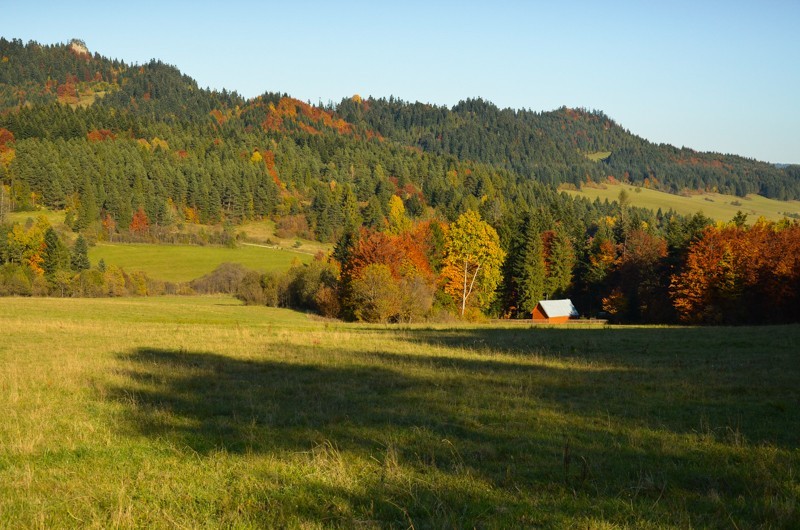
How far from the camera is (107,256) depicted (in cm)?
10412

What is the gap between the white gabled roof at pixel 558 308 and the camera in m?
75.9

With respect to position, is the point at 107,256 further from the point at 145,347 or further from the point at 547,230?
the point at 145,347

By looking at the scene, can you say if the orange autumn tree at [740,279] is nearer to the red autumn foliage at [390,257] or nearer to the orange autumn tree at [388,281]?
the orange autumn tree at [388,281]

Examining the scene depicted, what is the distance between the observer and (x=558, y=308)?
7719 centimetres

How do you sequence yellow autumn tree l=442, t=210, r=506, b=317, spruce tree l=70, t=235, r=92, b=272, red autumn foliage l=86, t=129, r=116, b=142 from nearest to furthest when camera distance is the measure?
yellow autumn tree l=442, t=210, r=506, b=317, spruce tree l=70, t=235, r=92, b=272, red autumn foliage l=86, t=129, r=116, b=142

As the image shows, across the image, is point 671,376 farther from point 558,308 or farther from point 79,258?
point 79,258

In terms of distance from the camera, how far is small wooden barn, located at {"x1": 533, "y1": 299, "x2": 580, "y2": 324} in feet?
247

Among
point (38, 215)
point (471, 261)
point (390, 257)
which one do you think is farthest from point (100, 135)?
point (471, 261)

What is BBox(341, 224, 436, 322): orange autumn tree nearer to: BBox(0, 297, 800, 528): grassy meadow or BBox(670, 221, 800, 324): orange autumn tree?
BBox(670, 221, 800, 324): orange autumn tree

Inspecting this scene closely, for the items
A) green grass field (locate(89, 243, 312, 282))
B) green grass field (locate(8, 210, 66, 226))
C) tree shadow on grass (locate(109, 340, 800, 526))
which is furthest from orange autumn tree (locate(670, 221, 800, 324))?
green grass field (locate(8, 210, 66, 226))

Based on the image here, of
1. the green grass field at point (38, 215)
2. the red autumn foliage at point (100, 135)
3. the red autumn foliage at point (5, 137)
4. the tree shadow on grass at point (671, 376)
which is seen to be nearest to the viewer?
the tree shadow on grass at point (671, 376)

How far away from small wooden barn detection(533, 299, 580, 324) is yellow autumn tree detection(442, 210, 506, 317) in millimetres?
7941

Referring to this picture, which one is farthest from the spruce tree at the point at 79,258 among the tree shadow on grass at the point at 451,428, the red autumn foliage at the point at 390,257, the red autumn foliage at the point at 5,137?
the tree shadow on grass at the point at 451,428

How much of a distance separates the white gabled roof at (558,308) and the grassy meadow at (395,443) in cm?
5762
